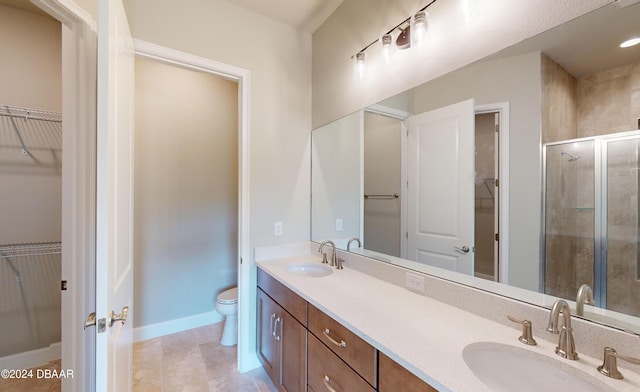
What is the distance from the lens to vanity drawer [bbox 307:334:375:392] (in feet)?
3.30

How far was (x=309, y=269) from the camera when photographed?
1.96 metres

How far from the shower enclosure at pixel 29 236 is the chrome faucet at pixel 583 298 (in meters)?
3.16

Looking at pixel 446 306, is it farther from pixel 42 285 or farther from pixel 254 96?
pixel 42 285

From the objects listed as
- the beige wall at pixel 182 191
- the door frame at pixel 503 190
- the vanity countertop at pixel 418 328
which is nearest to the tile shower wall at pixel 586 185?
the door frame at pixel 503 190

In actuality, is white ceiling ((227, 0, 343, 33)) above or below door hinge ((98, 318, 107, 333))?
above

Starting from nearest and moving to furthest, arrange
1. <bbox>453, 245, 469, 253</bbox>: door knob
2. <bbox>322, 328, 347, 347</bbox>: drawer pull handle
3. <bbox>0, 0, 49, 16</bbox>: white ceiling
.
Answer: <bbox>322, 328, 347, 347</bbox>: drawer pull handle, <bbox>453, 245, 469, 253</bbox>: door knob, <bbox>0, 0, 49, 16</bbox>: white ceiling

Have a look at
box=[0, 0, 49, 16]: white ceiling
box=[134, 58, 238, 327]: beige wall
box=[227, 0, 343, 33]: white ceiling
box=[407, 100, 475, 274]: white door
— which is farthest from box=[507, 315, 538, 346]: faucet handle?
box=[0, 0, 49, 16]: white ceiling

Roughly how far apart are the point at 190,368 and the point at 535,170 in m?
2.57

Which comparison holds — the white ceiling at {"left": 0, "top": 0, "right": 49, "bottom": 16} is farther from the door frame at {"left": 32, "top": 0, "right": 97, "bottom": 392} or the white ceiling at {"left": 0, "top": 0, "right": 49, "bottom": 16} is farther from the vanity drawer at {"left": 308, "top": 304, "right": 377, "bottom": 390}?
the vanity drawer at {"left": 308, "top": 304, "right": 377, "bottom": 390}

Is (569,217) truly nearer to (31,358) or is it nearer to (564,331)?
(564,331)

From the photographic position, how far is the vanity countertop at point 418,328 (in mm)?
715

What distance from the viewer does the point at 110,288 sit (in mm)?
968

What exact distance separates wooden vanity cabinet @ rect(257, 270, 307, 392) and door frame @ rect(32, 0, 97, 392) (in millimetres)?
927

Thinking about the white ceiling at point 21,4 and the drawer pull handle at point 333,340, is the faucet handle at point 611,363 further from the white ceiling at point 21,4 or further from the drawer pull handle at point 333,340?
the white ceiling at point 21,4
